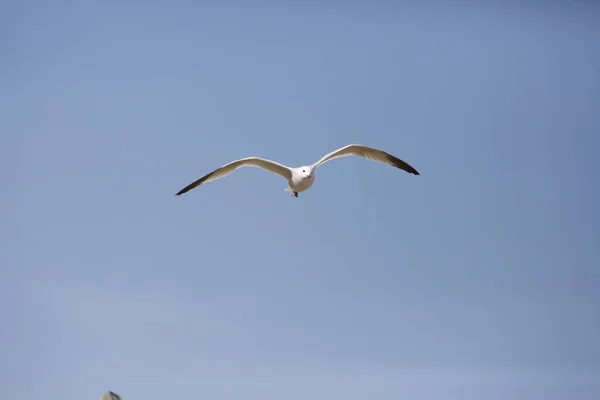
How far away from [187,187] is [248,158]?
2.41 m

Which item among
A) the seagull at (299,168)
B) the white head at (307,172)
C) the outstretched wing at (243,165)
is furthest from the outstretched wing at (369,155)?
the outstretched wing at (243,165)

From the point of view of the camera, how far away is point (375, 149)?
108 feet

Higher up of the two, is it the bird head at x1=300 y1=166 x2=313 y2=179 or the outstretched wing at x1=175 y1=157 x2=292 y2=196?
the outstretched wing at x1=175 y1=157 x2=292 y2=196

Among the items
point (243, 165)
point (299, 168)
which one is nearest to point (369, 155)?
point (299, 168)

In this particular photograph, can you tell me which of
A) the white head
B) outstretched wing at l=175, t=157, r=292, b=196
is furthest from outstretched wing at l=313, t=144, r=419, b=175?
outstretched wing at l=175, t=157, r=292, b=196

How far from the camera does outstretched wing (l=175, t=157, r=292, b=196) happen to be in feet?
107

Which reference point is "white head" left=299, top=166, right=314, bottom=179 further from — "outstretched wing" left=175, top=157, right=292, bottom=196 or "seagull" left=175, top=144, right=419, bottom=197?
"outstretched wing" left=175, top=157, right=292, bottom=196

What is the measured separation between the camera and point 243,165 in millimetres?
33375

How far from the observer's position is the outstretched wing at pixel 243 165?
107 ft

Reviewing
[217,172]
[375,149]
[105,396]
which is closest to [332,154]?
[375,149]

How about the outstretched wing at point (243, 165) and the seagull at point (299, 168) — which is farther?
the outstretched wing at point (243, 165)

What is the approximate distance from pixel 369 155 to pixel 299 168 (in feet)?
9.63

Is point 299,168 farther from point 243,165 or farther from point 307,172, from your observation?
point 243,165

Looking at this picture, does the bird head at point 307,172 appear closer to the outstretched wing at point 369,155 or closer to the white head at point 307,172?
the white head at point 307,172
